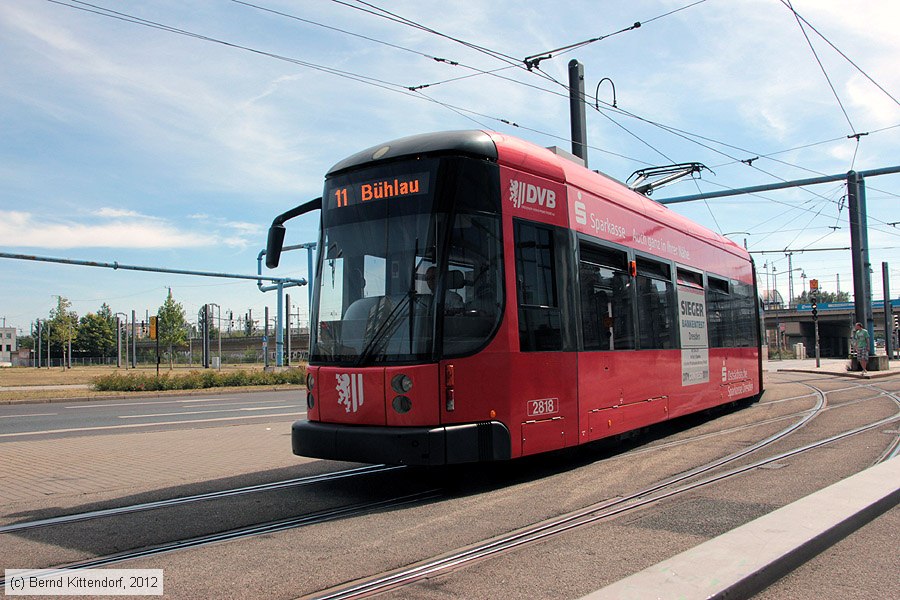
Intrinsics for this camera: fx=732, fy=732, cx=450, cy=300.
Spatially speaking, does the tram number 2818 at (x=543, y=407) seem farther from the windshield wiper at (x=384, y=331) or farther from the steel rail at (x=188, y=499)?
the steel rail at (x=188, y=499)

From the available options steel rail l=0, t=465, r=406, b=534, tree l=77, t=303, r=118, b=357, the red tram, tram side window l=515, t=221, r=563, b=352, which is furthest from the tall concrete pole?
tree l=77, t=303, r=118, b=357

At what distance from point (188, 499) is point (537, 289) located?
3.89 metres

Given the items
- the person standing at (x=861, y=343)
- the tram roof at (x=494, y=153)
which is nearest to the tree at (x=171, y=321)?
the person standing at (x=861, y=343)

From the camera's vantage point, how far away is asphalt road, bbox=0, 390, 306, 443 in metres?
14.0

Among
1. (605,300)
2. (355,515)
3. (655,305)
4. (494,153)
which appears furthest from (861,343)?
(355,515)

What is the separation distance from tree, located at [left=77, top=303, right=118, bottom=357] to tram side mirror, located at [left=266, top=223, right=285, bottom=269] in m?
99.3

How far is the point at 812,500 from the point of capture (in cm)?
587

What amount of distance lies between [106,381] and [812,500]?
2692 centimetres

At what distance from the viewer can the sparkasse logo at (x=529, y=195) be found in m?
7.20

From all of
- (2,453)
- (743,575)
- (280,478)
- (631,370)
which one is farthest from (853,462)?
(2,453)

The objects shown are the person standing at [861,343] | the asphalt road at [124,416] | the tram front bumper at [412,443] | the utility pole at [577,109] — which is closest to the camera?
the tram front bumper at [412,443]

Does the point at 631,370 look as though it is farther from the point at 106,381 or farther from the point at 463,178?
the point at 106,381

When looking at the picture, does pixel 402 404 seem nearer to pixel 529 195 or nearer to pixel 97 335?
pixel 529 195

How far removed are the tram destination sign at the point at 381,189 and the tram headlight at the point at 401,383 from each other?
1717mm
